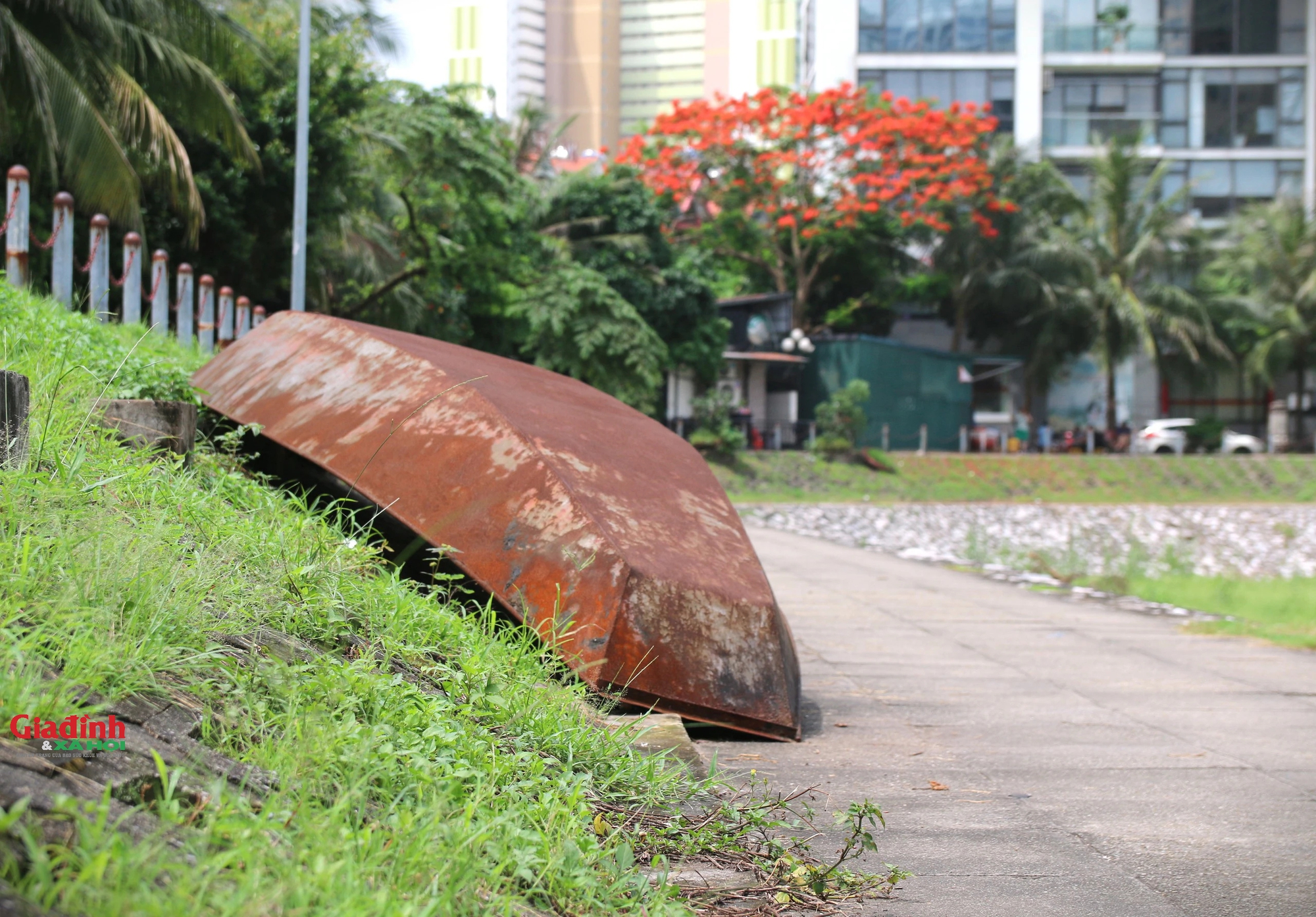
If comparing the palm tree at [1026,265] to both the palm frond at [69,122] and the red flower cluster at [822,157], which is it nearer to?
the red flower cluster at [822,157]

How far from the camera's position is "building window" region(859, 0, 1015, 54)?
31.2 metres

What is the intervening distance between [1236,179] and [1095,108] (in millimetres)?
5098

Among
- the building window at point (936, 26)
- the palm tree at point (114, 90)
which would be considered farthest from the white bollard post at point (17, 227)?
the building window at point (936, 26)

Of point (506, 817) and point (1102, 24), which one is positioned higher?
point (1102, 24)

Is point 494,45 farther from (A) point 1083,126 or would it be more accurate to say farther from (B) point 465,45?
(A) point 1083,126

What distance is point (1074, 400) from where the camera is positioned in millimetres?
32156

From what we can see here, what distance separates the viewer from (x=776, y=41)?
5556cm

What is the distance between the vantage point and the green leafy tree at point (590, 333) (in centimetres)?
1944

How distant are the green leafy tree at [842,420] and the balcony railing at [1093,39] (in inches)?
605

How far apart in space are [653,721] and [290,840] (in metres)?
1.38

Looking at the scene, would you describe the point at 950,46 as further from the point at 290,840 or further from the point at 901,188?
the point at 290,840

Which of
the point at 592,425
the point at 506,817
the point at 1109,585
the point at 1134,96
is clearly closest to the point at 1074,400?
the point at 1134,96

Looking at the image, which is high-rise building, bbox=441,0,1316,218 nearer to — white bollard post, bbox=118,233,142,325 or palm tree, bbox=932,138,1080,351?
palm tree, bbox=932,138,1080,351

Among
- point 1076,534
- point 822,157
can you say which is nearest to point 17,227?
point 1076,534
